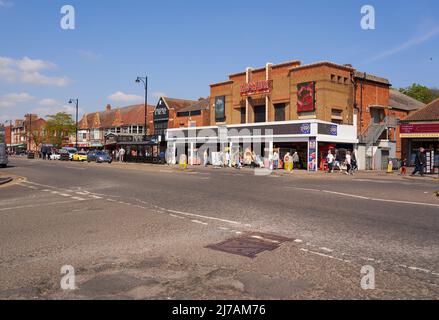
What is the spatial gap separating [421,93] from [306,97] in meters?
43.2

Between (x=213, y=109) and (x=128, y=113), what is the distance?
→ 32.2 meters

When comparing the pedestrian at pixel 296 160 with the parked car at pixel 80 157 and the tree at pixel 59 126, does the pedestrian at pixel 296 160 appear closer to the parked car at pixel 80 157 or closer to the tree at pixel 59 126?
the parked car at pixel 80 157

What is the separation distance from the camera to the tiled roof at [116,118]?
226 feet

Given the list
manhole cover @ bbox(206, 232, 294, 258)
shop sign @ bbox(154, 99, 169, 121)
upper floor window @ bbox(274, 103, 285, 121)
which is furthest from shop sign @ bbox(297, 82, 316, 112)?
manhole cover @ bbox(206, 232, 294, 258)

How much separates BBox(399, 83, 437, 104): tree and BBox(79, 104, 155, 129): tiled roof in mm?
48373

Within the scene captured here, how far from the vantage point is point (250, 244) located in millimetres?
6363

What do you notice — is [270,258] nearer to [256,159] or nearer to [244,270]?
[244,270]

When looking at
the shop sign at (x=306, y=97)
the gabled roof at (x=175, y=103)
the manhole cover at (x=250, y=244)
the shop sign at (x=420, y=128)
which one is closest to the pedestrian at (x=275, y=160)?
the shop sign at (x=306, y=97)

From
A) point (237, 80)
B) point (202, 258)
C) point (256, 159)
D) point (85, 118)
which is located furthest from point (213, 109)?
point (85, 118)

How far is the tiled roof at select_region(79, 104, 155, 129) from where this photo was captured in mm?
69000

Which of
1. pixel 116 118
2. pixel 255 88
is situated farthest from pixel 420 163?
pixel 116 118

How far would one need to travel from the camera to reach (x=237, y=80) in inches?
1670

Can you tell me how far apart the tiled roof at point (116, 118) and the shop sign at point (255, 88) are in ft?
99.4
